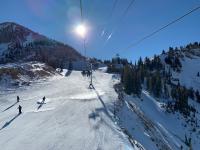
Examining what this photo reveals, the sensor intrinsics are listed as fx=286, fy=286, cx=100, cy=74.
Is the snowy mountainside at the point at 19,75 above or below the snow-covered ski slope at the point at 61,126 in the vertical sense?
above

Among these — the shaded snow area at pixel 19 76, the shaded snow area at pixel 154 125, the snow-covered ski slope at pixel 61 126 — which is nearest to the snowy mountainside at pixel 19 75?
the shaded snow area at pixel 19 76

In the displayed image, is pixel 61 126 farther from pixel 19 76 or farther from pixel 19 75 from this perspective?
pixel 19 75

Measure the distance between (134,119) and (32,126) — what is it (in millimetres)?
19882

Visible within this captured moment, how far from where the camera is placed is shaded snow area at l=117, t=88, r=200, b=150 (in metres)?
45.2

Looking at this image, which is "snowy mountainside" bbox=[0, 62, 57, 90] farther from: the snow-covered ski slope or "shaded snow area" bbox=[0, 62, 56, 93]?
the snow-covered ski slope

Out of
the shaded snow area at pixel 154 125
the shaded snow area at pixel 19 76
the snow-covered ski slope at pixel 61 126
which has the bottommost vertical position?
the shaded snow area at pixel 154 125

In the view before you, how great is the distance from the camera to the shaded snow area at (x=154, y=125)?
45156 millimetres

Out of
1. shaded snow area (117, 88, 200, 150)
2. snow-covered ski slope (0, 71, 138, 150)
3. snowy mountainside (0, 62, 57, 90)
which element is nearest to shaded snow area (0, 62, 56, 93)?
snowy mountainside (0, 62, 57, 90)

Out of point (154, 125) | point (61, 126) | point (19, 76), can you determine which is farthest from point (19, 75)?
point (61, 126)

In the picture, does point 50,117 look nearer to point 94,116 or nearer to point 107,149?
point 94,116

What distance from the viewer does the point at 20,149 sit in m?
28.5

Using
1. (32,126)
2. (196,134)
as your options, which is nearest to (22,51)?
(196,134)

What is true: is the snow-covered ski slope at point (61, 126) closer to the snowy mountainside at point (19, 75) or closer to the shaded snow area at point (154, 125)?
the shaded snow area at point (154, 125)

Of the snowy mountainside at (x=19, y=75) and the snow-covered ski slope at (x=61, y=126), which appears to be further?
the snowy mountainside at (x=19, y=75)
